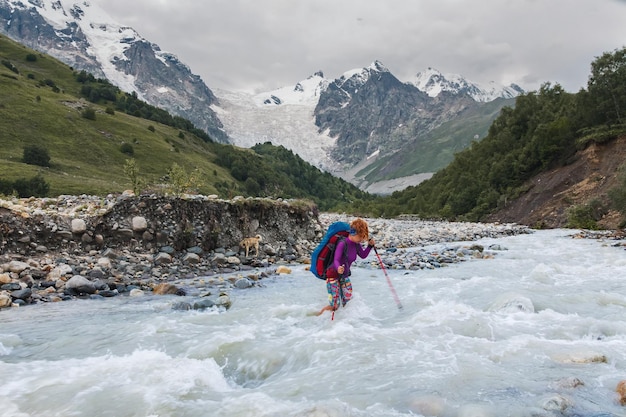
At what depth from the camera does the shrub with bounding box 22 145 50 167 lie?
49.1 m

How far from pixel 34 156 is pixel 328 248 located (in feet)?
172

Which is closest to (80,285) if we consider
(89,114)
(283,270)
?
(283,270)

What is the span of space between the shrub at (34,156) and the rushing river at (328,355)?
46650 mm

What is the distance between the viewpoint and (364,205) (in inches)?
4530

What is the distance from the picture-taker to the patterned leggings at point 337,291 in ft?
35.0

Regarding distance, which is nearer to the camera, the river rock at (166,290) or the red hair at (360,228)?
the red hair at (360,228)

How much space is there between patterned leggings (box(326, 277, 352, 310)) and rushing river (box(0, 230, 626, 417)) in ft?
1.01

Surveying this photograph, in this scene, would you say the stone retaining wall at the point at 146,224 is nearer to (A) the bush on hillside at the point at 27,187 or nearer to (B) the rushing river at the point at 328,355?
(B) the rushing river at the point at 328,355

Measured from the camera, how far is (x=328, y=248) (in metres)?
10.8

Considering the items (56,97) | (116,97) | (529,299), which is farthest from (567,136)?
(116,97)

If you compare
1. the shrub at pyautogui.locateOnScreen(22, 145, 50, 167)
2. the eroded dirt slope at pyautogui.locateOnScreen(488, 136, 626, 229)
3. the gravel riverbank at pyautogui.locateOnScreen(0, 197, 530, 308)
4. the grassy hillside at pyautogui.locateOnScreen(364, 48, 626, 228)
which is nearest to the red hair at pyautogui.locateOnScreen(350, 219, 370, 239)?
the gravel riverbank at pyautogui.locateOnScreen(0, 197, 530, 308)

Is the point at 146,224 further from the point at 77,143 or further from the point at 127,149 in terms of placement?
the point at 127,149

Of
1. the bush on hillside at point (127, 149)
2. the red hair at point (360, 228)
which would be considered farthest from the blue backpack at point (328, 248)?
the bush on hillside at point (127, 149)

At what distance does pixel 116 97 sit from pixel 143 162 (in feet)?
191
